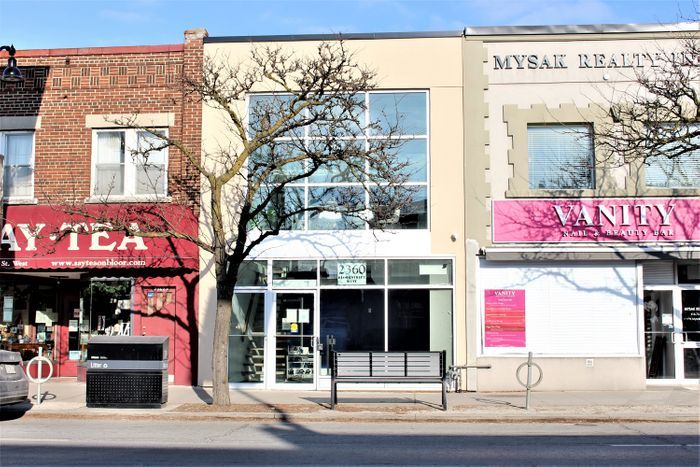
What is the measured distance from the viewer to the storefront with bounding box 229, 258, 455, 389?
52.4 feet

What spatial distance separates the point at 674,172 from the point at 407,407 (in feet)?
28.4

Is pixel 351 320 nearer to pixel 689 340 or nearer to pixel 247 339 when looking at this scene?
pixel 247 339

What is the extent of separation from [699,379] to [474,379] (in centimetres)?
552

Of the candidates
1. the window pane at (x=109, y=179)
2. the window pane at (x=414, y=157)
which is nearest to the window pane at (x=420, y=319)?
the window pane at (x=414, y=157)

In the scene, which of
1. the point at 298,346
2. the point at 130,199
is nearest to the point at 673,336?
the point at 298,346

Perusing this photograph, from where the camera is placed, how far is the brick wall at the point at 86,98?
55.3ft

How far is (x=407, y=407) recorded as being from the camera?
13133 millimetres

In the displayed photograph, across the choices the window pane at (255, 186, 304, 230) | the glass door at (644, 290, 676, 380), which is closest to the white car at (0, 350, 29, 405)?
the window pane at (255, 186, 304, 230)

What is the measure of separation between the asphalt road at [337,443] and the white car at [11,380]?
0.47 m

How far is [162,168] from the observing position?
16953 mm

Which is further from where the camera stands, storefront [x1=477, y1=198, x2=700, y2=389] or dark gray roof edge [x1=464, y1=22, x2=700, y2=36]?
dark gray roof edge [x1=464, y1=22, x2=700, y2=36]

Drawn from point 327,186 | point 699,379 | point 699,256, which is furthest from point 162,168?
point 699,379

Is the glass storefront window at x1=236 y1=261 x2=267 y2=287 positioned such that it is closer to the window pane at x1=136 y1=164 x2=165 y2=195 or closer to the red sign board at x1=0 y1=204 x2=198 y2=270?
the red sign board at x1=0 y1=204 x2=198 y2=270

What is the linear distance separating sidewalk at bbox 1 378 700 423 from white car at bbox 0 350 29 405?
107cm
